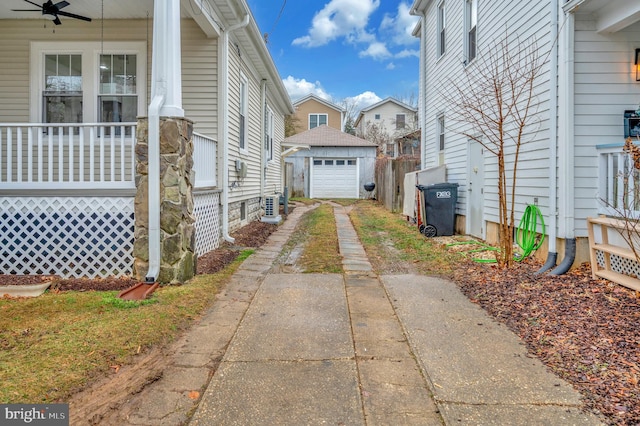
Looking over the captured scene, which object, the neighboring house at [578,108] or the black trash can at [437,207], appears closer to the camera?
the neighboring house at [578,108]

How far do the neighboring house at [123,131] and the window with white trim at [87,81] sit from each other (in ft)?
0.06

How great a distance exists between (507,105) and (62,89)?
275 inches

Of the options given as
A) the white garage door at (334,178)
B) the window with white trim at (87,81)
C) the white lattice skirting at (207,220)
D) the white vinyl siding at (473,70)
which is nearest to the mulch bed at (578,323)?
the white vinyl siding at (473,70)

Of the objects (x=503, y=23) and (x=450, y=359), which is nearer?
(x=450, y=359)

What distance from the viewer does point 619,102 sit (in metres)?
5.12

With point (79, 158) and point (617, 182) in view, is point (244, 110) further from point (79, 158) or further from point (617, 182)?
point (617, 182)

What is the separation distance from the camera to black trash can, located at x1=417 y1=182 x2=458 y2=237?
28.0ft

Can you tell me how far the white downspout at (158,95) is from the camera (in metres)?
4.57

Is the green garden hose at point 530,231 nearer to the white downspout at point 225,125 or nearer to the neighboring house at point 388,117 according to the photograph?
the white downspout at point 225,125

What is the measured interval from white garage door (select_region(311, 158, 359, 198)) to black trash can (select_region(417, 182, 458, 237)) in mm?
11793

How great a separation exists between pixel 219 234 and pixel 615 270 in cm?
549

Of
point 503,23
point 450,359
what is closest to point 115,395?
point 450,359

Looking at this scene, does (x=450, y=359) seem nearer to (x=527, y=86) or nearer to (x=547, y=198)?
(x=547, y=198)

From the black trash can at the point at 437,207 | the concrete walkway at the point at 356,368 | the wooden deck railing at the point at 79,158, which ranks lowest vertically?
the concrete walkway at the point at 356,368
